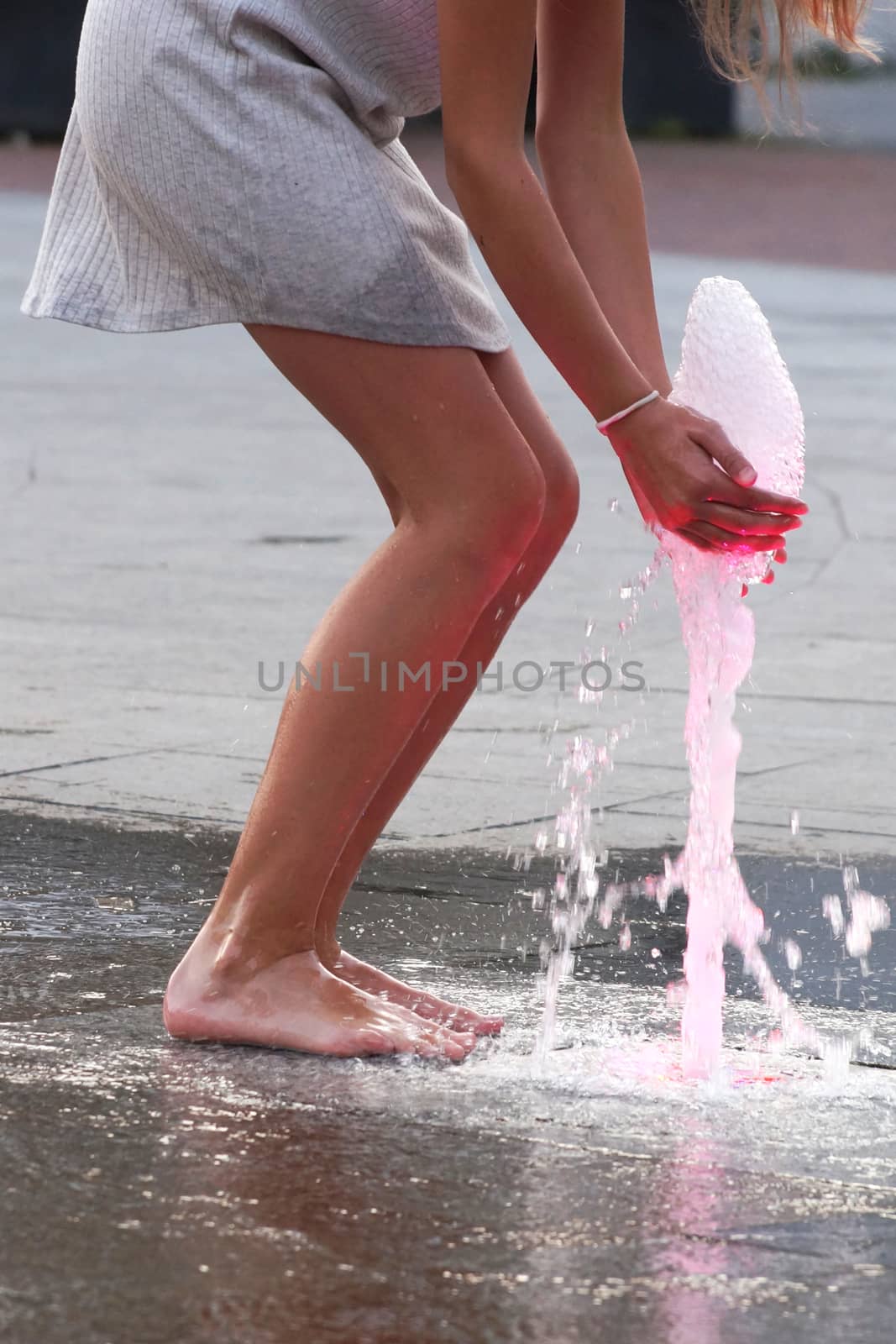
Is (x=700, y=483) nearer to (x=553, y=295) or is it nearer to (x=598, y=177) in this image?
(x=553, y=295)

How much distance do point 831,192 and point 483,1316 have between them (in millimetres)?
27926

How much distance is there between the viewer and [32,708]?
5.06 metres

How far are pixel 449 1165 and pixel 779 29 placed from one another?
1.46m

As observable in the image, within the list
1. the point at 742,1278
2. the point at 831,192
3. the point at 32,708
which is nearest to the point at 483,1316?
the point at 742,1278

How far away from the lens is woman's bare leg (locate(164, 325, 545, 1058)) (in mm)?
2803

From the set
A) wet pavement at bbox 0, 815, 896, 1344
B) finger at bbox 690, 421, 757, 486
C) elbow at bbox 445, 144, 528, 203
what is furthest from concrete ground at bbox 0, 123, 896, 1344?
elbow at bbox 445, 144, 528, 203

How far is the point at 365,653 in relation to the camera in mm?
2824

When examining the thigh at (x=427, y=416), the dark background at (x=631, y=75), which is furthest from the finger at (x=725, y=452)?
the dark background at (x=631, y=75)

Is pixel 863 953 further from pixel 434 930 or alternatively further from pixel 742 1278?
pixel 742 1278

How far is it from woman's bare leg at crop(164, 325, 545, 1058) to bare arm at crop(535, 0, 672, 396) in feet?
1.06

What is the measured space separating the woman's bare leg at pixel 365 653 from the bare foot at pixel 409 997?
7 cm

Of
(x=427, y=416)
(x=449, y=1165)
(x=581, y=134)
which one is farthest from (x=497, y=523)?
(x=449, y=1165)

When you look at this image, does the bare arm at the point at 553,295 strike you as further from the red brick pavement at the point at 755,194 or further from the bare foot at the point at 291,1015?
the red brick pavement at the point at 755,194

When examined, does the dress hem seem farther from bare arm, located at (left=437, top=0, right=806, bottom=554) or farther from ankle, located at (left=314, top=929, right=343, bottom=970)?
ankle, located at (left=314, top=929, right=343, bottom=970)
